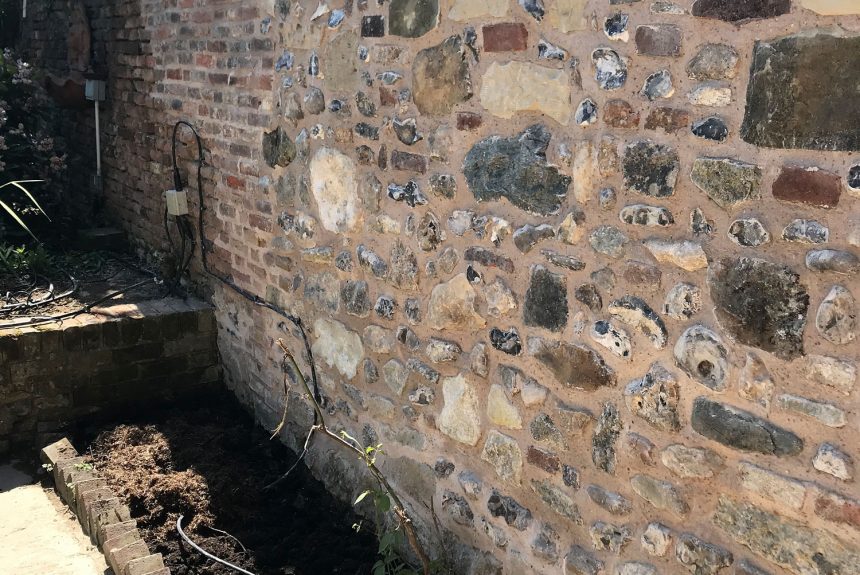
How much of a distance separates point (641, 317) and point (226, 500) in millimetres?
2268

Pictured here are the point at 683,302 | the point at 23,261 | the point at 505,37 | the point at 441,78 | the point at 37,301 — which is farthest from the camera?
the point at 23,261

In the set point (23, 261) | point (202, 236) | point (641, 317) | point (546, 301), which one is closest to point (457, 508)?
point (546, 301)

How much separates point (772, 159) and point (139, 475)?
3.17 meters

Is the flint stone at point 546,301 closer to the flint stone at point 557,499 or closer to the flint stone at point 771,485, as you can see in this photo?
the flint stone at point 557,499

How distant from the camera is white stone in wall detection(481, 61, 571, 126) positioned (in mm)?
2383

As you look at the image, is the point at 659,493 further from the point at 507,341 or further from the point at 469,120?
the point at 469,120

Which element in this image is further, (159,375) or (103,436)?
(159,375)

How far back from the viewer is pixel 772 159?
190 cm

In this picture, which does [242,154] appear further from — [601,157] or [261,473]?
[601,157]

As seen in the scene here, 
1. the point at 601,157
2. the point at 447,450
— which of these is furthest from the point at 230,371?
the point at 601,157

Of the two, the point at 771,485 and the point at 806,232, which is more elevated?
the point at 806,232

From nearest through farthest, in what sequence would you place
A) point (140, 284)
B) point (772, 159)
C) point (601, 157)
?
point (772, 159)
point (601, 157)
point (140, 284)

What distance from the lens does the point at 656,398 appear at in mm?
2232

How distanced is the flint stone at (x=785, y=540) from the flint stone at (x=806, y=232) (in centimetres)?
66
